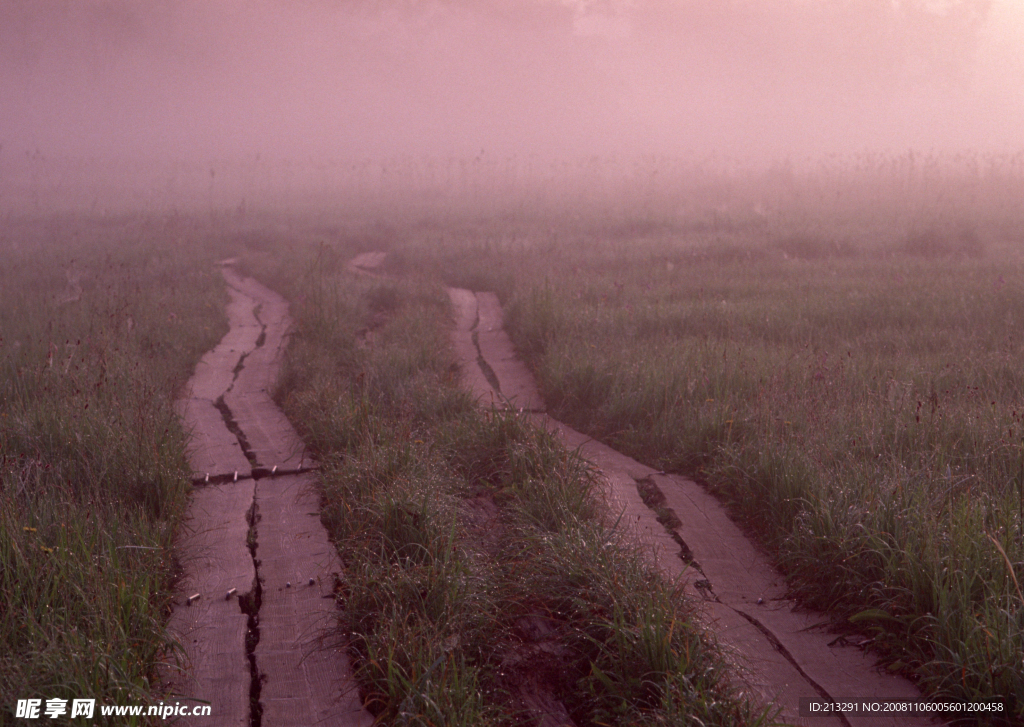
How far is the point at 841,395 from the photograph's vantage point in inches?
202

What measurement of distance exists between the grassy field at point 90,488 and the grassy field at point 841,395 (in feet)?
8.93

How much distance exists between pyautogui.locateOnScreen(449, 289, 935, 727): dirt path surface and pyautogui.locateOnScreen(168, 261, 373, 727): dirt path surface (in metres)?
1.48

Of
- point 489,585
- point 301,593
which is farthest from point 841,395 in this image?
point 301,593

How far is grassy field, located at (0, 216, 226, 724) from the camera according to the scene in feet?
8.13

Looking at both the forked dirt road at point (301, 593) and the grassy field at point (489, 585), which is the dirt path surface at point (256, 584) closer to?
the forked dirt road at point (301, 593)

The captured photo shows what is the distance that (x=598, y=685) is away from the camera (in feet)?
8.87

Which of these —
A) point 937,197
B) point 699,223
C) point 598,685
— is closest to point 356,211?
point 699,223

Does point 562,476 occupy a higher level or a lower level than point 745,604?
higher

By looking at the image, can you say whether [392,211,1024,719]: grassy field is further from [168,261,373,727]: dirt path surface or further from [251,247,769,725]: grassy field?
[168,261,373,727]: dirt path surface

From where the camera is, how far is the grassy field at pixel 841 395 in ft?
9.53

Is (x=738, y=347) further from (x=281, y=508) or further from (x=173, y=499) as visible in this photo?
(x=173, y=499)

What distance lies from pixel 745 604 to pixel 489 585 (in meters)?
1.15

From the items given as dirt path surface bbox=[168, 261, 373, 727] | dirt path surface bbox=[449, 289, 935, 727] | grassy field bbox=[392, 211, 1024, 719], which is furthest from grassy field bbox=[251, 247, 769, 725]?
grassy field bbox=[392, 211, 1024, 719]

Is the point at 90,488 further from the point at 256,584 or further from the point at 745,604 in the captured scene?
the point at 745,604
